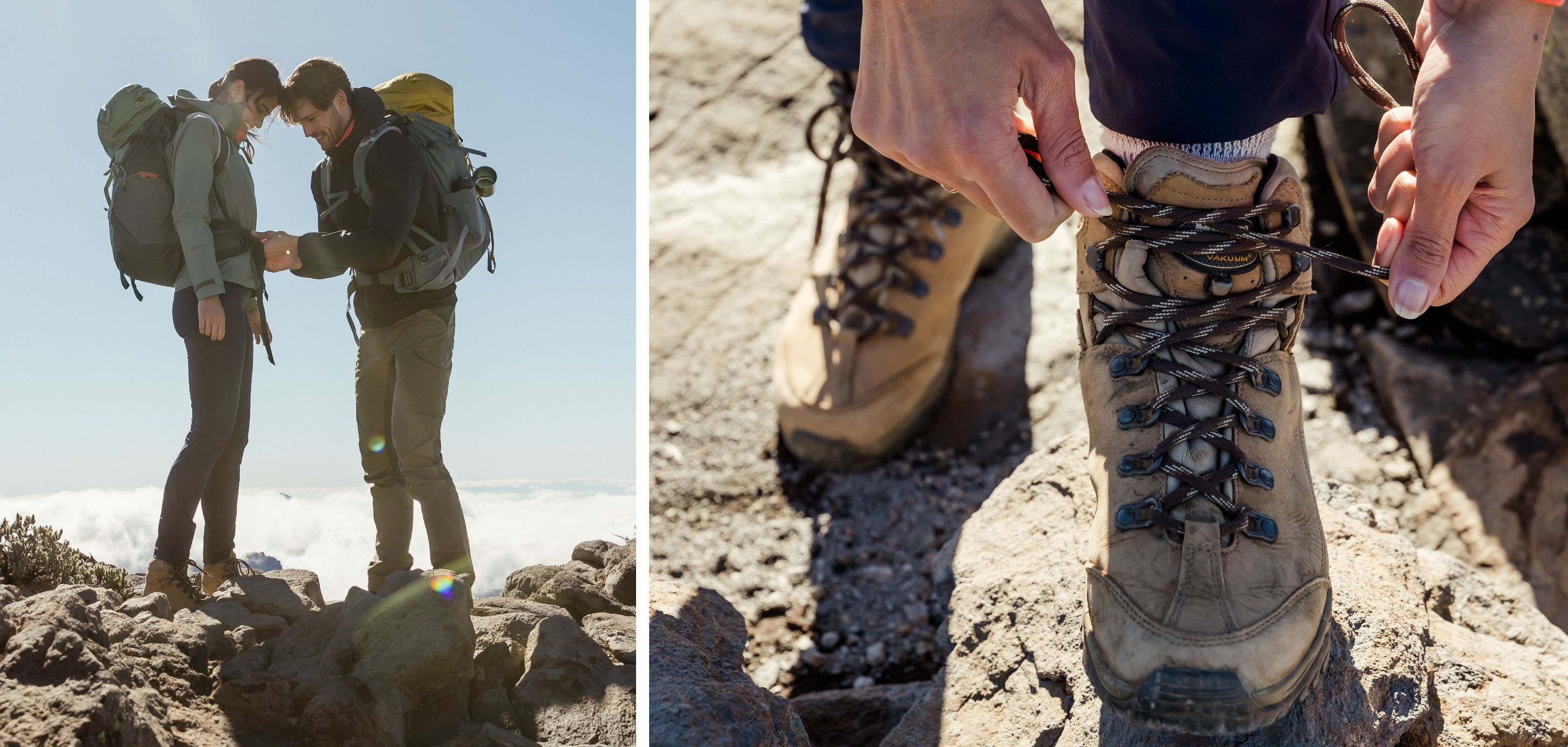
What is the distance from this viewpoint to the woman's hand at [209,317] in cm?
140

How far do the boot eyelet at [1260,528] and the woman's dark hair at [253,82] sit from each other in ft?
4.64

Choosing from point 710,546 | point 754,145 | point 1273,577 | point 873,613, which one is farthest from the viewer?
point 754,145

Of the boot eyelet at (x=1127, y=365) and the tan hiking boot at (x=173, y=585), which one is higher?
the boot eyelet at (x=1127, y=365)

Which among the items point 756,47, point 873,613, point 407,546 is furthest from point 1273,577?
point 756,47

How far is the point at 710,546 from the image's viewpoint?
7.18 ft

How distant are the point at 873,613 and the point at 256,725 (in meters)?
1.10

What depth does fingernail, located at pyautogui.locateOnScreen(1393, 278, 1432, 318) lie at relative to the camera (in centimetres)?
115

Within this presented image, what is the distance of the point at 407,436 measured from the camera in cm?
152

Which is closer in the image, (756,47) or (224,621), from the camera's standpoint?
(224,621)

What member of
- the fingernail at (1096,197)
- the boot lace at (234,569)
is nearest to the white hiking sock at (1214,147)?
the fingernail at (1096,197)

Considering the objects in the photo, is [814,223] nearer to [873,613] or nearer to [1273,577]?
[873,613]

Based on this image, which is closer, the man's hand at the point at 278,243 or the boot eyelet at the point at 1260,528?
the boot eyelet at the point at 1260,528

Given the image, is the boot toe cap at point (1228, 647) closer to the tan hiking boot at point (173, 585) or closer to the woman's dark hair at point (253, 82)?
the tan hiking boot at point (173, 585)

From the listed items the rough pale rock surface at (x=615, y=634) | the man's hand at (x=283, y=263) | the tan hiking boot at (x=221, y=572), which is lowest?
the rough pale rock surface at (x=615, y=634)
